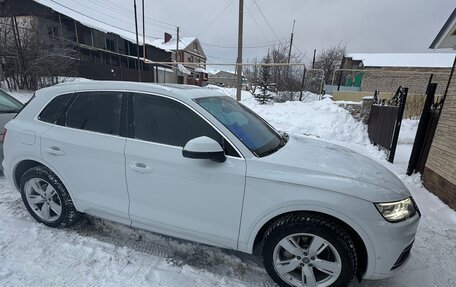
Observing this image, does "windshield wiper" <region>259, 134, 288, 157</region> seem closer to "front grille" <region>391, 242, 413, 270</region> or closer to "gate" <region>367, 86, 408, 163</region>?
"front grille" <region>391, 242, 413, 270</region>

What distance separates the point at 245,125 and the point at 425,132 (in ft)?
15.2

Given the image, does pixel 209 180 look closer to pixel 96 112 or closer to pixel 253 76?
pixel 96 112

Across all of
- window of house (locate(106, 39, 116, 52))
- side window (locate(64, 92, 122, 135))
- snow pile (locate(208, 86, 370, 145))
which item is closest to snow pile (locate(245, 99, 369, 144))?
snow pile (locate(208, 86, 370, 145))

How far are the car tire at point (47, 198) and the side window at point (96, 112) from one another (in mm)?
680

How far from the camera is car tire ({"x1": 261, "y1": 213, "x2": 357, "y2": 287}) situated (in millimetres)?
1999

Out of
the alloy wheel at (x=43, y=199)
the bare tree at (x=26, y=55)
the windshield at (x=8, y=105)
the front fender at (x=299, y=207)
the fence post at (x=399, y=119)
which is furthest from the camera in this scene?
the bare tree at (x=26, y=55)

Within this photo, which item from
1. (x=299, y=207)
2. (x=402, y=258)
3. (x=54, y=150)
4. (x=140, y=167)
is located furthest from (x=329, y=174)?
(x=54, y=150)

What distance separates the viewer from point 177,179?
7.57 ft

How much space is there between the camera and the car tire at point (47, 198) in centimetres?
286

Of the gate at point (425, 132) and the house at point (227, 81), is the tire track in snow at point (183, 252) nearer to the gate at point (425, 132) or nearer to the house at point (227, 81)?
the gate at point (425, 132)

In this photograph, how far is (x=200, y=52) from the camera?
56094mm

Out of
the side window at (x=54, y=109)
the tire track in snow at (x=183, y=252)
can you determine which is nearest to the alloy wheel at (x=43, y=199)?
the tire track in snow at (x=183, y=252)

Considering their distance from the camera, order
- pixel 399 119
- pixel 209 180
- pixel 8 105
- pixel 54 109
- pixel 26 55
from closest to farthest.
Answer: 1. pixel 209 180
2. pixel 54 109
3. pixel 8 105
4. pixel 399 119
5. pixel 26 55

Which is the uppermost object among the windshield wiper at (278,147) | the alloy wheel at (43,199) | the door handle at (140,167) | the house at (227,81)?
the house at (227,81)
